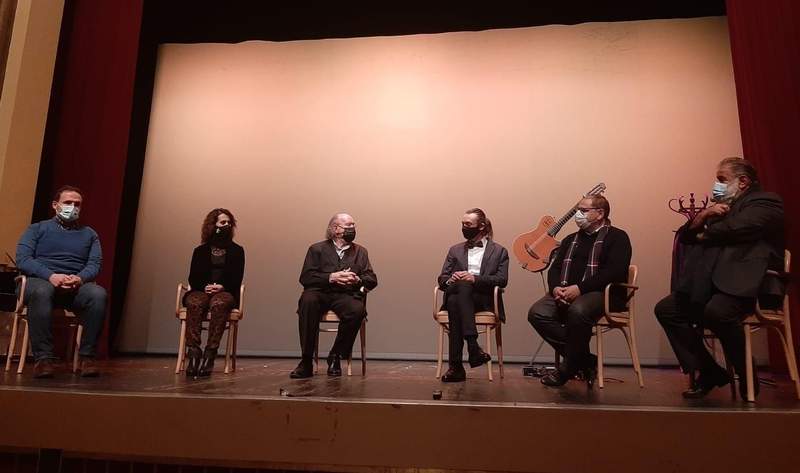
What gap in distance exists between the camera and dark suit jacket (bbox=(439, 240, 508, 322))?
3.47 metres

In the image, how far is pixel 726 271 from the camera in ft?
8.30

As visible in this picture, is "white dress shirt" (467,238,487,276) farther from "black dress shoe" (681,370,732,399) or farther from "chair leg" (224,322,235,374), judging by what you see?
"chair leg" (224,322,235,374)

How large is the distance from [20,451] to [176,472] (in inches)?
28.8

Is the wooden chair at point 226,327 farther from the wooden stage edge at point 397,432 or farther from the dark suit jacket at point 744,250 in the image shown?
the dark suit jacket at point 744,250

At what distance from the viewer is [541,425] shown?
193cm

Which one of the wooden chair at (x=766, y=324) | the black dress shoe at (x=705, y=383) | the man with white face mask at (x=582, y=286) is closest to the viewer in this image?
the wooden chair at (x=766, y=324)

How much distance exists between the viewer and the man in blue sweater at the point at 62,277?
3.20m

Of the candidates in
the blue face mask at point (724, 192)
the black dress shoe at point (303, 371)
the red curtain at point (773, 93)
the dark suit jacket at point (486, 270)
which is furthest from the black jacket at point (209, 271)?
the red curtain at point (773, 93)

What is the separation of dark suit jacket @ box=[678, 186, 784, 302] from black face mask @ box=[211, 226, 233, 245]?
2714 millimetres

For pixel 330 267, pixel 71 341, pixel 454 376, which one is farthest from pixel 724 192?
pixel 71 341

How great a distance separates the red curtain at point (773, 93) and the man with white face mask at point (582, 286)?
1.38 meters

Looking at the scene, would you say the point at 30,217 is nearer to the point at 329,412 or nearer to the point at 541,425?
the point at 329,412

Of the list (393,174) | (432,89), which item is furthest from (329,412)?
(432,89)

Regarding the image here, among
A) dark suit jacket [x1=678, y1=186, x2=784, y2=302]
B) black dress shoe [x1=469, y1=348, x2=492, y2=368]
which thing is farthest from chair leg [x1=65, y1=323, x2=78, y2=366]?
dark suit jacket [x1=678, y1=186, x2=784, y2=302]
